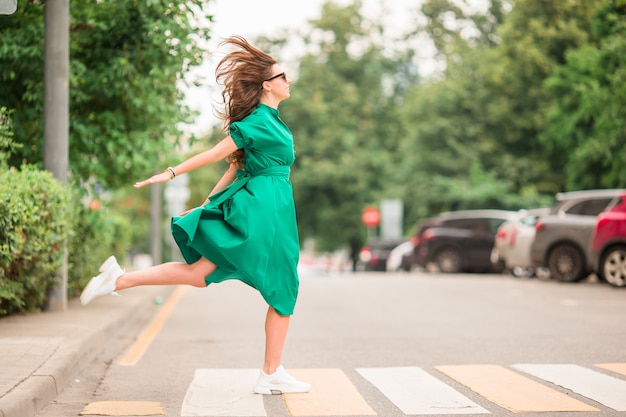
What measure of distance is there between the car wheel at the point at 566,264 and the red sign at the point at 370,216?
35588 millimetres

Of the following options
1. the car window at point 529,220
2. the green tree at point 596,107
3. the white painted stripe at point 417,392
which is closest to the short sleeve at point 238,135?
the white painted stripe at point 417,392

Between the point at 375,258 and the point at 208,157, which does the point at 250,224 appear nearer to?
the point at 208,157

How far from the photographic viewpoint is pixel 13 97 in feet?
39.9

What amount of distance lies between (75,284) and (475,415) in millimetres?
8352

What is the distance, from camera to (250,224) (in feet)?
21.0

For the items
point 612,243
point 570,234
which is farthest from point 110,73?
point 570,234

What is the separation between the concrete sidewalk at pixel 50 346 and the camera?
612cm

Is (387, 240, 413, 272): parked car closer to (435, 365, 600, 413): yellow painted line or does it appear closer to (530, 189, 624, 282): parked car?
(530, 189, 624, 282): parked car

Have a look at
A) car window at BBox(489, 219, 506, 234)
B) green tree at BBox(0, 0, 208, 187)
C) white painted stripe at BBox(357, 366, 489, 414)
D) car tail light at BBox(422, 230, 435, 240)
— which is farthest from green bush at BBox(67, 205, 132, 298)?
car window at BBox(489, 219, 506, 234)

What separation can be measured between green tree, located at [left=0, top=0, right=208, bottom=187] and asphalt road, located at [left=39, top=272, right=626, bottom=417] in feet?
7.72

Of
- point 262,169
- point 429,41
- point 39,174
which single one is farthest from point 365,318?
point 429,41

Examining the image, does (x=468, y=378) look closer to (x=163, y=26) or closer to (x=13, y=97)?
(x=163, y=26)

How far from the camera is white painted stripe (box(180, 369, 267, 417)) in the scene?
6.16 metres

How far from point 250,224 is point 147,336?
4.87m
